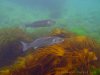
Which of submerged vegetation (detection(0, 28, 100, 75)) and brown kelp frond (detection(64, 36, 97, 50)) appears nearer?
submerged vegetation (detection(0, 28, 100, 75))

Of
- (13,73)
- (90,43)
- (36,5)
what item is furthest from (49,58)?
(36,5)

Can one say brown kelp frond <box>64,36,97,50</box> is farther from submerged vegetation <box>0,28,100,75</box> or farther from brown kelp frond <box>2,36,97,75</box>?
brown kelp frond <box>2,36,97,75</box>

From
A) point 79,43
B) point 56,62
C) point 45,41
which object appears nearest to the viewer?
point 56,62

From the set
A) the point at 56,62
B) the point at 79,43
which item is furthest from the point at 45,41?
the point at 79,43

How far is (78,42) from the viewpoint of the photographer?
4848mm

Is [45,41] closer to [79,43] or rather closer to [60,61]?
[60,61]

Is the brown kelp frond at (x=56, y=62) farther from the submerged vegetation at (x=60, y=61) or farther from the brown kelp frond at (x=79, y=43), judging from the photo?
the brown kelp frond at (x=79, y=43)

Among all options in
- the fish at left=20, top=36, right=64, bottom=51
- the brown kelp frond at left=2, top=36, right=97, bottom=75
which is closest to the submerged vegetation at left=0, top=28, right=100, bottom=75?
the brown kelp frond at left=2, top=36, right=97, bottom=75

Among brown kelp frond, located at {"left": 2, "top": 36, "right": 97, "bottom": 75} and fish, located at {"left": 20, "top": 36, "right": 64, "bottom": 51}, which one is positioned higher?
fish, located at {"left": 20, "top": 36, "right": 64, "bottom": 51}

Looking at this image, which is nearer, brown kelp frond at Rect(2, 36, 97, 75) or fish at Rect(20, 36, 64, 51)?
brown kelp frond at Rect(2, 36, 97, 75)

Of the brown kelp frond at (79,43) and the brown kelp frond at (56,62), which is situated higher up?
the brown kelp frond at (79,43)

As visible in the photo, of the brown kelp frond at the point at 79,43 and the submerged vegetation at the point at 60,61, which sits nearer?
the submerged vegetation at the point at 60,61

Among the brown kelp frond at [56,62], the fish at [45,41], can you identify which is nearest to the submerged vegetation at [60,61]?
the brown kelp frond at [56,62]

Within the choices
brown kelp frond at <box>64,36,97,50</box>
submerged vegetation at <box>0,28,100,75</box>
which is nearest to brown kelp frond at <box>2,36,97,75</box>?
submerged vegetation at <box>0,28,100,75</box>
